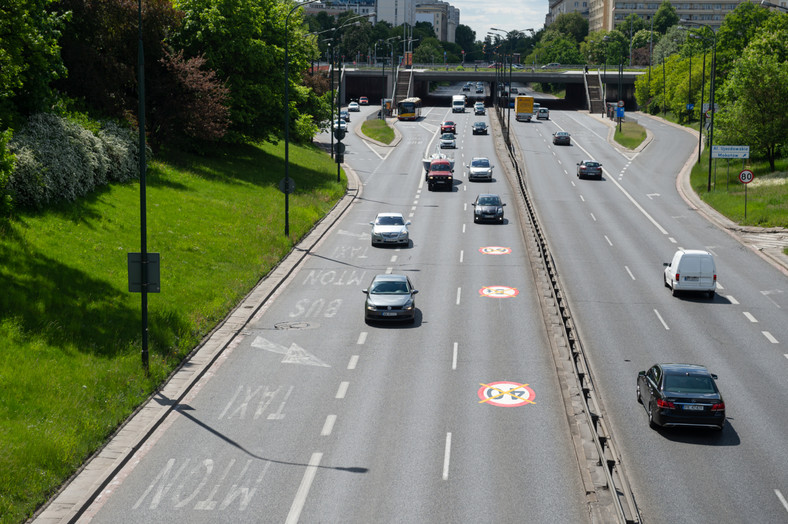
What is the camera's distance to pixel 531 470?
18.2m

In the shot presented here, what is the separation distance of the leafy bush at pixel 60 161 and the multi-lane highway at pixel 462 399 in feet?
31.8

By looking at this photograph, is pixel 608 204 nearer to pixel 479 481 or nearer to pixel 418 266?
pixel 418 266

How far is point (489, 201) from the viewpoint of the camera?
51656mm

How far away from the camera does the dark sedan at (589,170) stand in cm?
6956

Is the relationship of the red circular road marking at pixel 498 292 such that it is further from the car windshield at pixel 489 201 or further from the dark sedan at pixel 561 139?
the dark sedan at pixel 561 139

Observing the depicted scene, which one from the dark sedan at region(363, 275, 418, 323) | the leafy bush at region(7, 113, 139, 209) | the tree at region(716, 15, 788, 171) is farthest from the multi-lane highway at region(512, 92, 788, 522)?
the leafy bush at region(7, 113, 139, 209)

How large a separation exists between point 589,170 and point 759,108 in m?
13.4

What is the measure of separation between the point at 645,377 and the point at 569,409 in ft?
7.33

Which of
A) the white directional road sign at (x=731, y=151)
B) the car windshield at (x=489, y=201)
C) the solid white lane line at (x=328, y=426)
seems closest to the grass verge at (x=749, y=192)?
the white directional road sign at (x=731, y=151)

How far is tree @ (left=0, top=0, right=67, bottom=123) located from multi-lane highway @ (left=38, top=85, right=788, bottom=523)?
12213mm

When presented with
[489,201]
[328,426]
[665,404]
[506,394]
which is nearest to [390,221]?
[489,201]

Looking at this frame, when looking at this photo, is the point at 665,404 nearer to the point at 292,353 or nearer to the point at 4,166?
the point at 292,353

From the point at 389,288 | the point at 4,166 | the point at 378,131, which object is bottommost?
the point at 389,288

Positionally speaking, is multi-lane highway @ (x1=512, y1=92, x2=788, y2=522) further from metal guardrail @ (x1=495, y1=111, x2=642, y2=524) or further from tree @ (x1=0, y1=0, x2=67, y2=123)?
tree @ (x1=0, y1=0, x2=67, y2=123)
